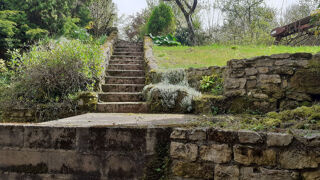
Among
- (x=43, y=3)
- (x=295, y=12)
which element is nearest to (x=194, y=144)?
(x=43, y=3)

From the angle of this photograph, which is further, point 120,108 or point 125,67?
point 125,67

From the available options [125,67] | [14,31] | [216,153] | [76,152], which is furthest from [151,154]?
[14,31]

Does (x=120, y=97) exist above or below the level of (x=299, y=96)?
below

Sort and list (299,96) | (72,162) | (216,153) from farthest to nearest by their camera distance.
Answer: (299,96) < (72,162) < (216,153)

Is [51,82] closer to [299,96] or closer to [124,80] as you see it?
[124,80]

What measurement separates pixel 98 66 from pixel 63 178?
3.52 meters

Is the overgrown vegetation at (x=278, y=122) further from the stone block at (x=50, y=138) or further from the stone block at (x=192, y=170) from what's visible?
the stone block at (x=50, y=138)

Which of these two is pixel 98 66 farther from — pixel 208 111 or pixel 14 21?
pixel 14 21

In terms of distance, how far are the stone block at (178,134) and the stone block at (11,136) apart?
5.40 ft

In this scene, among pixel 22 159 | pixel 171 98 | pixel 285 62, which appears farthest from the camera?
pixel 171 98

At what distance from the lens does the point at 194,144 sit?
2189mm

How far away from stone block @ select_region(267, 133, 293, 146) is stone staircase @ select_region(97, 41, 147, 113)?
10.6ft

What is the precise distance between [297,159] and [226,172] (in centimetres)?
57

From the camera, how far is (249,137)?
2.01 meters
